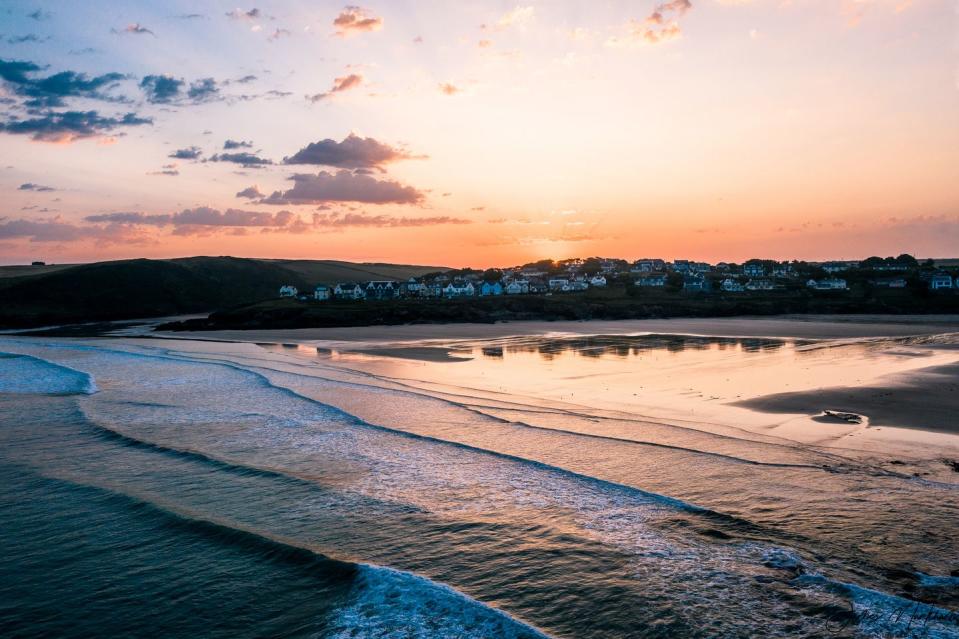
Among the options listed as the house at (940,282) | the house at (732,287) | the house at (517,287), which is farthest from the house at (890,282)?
the house at (517,287)

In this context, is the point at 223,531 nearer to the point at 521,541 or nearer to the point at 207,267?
the point at 521,541

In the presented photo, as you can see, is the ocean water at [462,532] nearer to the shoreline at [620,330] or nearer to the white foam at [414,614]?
the white foam at [414,614]

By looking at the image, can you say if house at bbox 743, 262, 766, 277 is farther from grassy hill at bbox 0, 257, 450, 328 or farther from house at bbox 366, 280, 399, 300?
grassy hill at bbox 0, 257, 450, 328

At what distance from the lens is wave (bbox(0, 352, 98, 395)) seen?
92.2ft

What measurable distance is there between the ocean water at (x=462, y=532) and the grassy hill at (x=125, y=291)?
8751cm

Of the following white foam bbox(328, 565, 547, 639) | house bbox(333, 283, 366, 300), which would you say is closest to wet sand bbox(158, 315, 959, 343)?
white foam bbox(328, 565, 547, 639)

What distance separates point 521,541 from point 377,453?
6.95 m

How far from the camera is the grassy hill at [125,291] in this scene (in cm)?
9938

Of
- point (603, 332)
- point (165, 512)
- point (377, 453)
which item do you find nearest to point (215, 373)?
point (377, 453)

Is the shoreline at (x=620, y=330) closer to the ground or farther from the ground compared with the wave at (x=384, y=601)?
farther from the ground

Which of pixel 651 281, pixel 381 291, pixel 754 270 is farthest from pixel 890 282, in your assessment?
pixel 381 291

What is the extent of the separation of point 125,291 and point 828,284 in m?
128

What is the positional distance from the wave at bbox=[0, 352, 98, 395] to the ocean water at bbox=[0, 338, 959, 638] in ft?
25.3

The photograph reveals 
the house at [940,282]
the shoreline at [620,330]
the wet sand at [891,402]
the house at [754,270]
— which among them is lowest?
the wet sand at [891,402]
